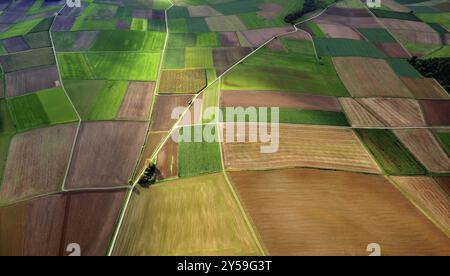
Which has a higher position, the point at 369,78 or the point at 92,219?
the point at 369,78

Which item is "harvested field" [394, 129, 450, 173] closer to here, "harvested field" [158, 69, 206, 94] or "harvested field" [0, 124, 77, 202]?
"harvested field" [158, 69, 206, 94]

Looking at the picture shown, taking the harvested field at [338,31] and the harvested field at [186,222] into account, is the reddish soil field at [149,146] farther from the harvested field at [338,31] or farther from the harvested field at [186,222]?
the harvested field at [338,31]

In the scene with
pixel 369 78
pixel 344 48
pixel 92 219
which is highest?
pixel 344 48

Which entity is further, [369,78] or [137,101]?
[369,78]

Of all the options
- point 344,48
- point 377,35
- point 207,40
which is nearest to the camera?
point 344,48

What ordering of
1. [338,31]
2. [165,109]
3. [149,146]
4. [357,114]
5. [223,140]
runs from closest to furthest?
[223,140]
[149,146]
[357,114]
[165,109]
[338,31]

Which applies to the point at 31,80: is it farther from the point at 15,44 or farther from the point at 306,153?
the point at 306,153

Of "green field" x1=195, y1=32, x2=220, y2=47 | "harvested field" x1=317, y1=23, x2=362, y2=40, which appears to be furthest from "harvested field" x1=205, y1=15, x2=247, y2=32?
"harvested field" x1=317, y1=23, x2=362, y2=40

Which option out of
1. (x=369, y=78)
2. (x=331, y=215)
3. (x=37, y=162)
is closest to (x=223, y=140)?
(x=331, y=215)
